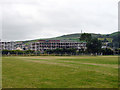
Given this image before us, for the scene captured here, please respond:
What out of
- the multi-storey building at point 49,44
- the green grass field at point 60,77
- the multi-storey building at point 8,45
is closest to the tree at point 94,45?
the multi-storey building at point 49,44

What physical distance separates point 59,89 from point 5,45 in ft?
501

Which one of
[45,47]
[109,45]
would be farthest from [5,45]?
[109,45]

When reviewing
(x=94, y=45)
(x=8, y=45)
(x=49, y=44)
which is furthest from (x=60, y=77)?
(x=8, y=45)

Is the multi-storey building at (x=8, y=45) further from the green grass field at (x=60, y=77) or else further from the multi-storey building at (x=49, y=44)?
the green grass field at (x=60, y=77)

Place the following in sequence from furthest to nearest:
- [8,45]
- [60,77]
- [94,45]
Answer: [8,45], [94,45], [60,77]

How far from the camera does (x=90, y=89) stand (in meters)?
8.10

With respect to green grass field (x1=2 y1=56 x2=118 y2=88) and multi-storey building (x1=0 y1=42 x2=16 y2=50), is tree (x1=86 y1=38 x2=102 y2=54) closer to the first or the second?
green grass field (x1=2 y1=56 x2=118 y2=88)

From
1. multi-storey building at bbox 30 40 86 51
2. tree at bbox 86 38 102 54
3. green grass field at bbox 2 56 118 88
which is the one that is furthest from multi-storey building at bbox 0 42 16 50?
green grass field at bbox 2 56 118 88

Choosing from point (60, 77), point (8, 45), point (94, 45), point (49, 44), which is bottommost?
point (60, 77)

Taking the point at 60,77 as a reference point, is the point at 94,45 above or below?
above

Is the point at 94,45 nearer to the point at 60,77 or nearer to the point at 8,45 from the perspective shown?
the point at 60,77

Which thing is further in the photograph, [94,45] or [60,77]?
[94,45]

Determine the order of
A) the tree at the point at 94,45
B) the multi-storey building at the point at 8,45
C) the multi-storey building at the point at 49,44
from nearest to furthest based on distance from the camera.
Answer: the tree at the point at 94,45 < the multi-storey building at the point at 49,44 < the multi-storey building at the point at 8,45

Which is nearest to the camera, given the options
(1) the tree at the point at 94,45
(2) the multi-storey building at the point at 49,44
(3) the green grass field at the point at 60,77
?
(3) the green grass field at the point at 60,77
